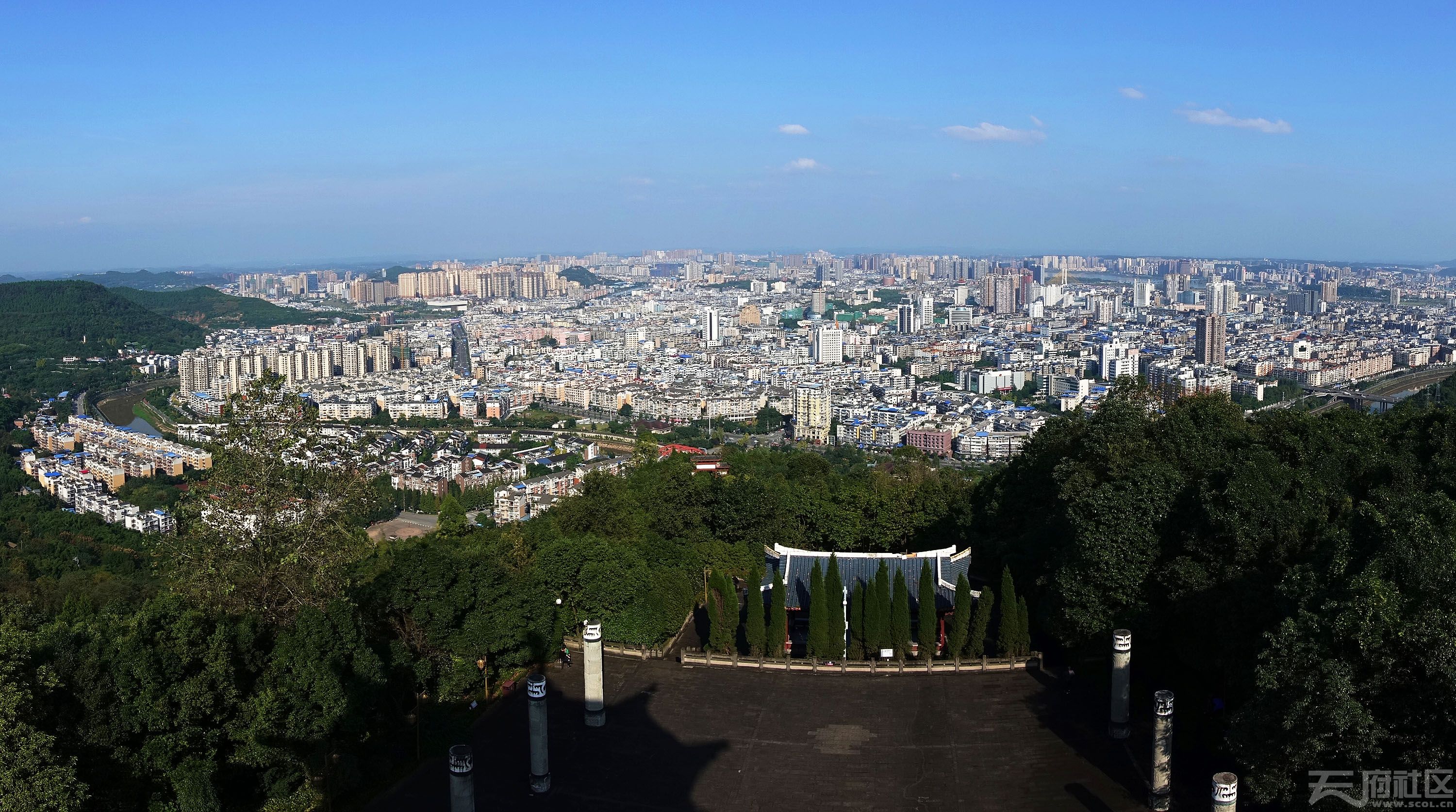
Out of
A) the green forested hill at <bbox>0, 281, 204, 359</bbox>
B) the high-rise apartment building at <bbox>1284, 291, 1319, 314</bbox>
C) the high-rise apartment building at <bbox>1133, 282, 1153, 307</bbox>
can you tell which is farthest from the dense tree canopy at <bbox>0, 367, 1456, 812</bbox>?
the high-rise apartment building at <bbox>1133, 282, 1153, 307</bbox>

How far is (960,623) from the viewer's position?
241 inches

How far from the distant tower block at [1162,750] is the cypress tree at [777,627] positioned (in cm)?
227

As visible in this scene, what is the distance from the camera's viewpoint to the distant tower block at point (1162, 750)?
4.41 metres

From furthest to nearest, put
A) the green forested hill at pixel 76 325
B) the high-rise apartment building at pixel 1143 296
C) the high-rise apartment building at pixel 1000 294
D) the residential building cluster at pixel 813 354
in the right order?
1. the high-rise apartment building at pixel 1000 294
2. the high-rise apartment building at pixel 1143 296
3. the green forested hill at pixel 76 325
4. the residential building cluster at pixel 813 354

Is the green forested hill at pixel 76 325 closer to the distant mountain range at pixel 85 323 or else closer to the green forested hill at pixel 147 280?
the distant mountain range at pixel 85 323

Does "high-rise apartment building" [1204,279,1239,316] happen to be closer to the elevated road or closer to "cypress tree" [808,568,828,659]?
the elevated road

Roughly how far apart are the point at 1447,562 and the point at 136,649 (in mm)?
4707

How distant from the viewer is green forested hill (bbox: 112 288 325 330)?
45500 millimetres

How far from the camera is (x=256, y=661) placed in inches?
184

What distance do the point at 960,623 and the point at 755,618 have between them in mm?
1118

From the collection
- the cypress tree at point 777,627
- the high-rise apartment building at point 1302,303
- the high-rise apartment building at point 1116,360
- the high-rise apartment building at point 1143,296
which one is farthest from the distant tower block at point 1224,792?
the high-rise apartment building at point 1143,296

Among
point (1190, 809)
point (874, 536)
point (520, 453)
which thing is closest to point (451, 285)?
point (520, 453)

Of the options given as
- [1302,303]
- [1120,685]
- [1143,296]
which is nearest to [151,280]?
[1143,296]

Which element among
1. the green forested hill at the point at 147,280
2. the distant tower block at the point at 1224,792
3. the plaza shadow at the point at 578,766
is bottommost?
the plaza shadow at the point at 578,766
